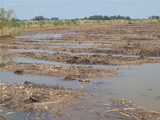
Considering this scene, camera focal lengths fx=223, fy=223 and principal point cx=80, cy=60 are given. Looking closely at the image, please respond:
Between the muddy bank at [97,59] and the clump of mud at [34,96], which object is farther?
the muddy bank at [97,59]

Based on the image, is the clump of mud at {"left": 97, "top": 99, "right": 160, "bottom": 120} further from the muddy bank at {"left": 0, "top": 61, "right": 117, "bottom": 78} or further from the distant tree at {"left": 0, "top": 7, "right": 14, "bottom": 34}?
→ the distant tree at {"left": 0, "top": 7, "right": 14, "bottom": 34}

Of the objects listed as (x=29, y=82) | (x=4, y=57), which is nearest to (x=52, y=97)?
(x=29, y=82)

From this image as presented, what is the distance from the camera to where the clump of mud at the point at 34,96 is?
18.7 feet

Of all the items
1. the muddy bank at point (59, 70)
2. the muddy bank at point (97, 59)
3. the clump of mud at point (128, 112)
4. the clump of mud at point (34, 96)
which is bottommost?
the clump of mud at point (128, 112)

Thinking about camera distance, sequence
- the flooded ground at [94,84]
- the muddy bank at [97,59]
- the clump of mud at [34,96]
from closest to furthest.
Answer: the flooded ground at [94,84], the clump of mud at [34,96], the muddy bank at [97,59]

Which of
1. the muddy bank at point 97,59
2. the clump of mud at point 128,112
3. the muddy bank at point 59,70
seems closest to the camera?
the clump of mud at point 128,112

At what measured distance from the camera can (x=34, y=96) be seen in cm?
622

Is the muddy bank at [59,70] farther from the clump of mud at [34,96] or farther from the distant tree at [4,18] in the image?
the distant tree at [4,18]

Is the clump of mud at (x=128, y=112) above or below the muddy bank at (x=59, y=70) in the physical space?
below

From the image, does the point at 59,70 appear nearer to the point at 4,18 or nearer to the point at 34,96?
the point at 34,96

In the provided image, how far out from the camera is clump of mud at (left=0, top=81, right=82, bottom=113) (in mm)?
5707

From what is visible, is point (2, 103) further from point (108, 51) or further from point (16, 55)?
point (108, 51)

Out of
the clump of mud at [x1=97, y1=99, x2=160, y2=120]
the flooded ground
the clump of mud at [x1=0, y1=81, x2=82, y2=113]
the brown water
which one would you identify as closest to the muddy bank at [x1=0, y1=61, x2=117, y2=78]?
the flooded ground

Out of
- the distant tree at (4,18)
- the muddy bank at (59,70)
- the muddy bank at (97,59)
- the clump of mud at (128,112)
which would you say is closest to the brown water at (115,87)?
the clump of mud at (128,112)
